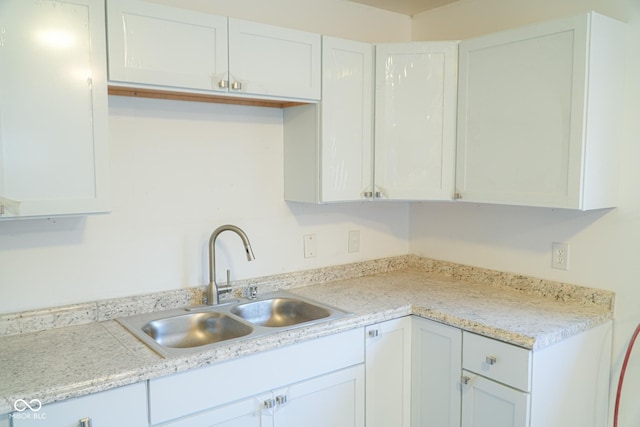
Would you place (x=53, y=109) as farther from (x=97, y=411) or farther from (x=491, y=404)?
(x=491, y=404)

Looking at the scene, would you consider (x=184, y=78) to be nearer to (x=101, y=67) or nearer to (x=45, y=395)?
(x=101, y=67)

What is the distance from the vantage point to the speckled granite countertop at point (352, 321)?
56.3 inches

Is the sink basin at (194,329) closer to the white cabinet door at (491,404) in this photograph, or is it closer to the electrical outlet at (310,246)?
the electrical outlet at (310,246)

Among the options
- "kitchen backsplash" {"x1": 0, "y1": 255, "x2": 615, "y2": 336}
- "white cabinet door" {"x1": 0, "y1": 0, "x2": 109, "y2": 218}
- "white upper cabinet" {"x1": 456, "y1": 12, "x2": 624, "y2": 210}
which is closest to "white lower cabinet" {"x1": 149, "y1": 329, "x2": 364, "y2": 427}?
"kitchen backsplash" {"x1": 0, "y1": 255, "x2": 615, "y2": 336}

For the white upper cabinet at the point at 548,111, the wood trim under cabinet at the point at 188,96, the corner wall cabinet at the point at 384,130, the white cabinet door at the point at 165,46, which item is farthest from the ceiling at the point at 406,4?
the white cabinet door at the point at 165,46

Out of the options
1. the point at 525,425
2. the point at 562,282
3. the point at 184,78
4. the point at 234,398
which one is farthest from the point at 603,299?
the point at 184,78

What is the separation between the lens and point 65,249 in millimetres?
1855

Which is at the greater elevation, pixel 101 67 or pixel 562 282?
pixel 101 67

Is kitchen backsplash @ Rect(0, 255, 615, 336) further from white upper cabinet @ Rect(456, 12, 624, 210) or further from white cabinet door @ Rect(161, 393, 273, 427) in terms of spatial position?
white cabinet door @ Rect(161, 393, 273, 427)

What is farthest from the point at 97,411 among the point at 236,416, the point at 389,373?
the point at 389,373

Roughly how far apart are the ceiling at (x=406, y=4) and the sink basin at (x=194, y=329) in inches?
70.1

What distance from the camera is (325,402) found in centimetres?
192

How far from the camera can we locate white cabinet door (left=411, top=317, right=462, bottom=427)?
6.58 feet

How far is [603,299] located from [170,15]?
2.08 metres
